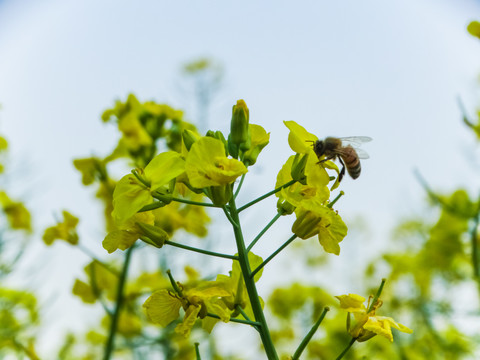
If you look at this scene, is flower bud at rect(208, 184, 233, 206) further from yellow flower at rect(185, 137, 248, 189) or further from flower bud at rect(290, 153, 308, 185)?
flower bud at rect(290, 153, 308, 185)

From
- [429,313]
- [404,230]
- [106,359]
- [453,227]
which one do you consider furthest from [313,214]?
[404,230]

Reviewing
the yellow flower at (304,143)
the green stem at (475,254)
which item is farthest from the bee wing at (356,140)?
the green stem at (475,254)

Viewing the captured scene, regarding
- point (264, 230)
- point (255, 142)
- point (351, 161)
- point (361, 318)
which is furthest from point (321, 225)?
point (351, 161)

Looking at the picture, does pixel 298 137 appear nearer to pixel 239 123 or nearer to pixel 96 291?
pixel 239 123

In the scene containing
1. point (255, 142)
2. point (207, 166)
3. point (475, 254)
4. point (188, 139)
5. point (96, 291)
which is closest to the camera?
point (207, 166)

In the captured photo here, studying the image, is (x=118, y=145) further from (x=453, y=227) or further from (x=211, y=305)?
(x=453, y=227)

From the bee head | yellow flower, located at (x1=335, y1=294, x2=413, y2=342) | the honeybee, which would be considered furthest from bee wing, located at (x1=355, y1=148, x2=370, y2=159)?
yellow flower, located at (x1=335, y1=294, x2=413, y2=342)
